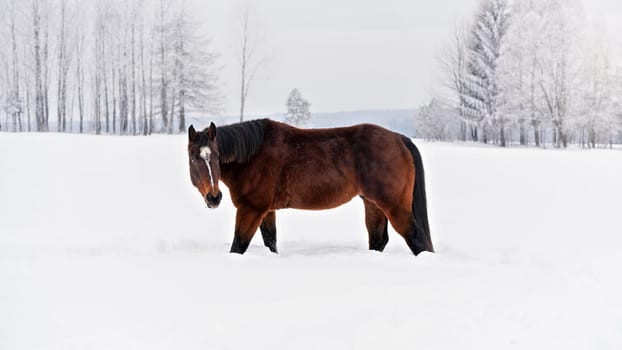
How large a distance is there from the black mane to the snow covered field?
0.75 m

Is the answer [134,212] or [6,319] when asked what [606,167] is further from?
[6,319]

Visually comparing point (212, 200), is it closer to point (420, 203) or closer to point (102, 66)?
point (420, 203)

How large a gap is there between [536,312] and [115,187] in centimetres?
580

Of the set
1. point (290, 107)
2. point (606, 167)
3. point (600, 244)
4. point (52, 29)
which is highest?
point (52, 29)

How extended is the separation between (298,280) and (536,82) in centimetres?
1640

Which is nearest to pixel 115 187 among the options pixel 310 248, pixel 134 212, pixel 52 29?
pixel 134 212

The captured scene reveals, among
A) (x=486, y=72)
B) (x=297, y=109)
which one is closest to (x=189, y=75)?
(x=297, y=109)

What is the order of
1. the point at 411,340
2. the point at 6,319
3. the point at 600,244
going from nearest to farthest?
the point at 411,340 < the point at 6,319 < the point at 600,244

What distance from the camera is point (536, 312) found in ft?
8.01

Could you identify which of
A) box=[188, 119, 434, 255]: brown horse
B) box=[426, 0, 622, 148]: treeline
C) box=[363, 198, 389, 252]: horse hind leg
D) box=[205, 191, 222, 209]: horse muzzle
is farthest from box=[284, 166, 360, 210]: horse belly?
box=[426, 0, 622, 148]: treeline

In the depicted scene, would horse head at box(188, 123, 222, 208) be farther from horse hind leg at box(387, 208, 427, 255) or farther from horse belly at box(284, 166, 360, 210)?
horse hind leg at box(387, 208, 427, 255)

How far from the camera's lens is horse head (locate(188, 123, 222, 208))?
11.0 ft

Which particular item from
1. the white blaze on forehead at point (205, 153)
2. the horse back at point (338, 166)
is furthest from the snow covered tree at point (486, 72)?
the white blaze on forehead at point (205, 153)

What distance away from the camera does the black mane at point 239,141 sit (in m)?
3.62
